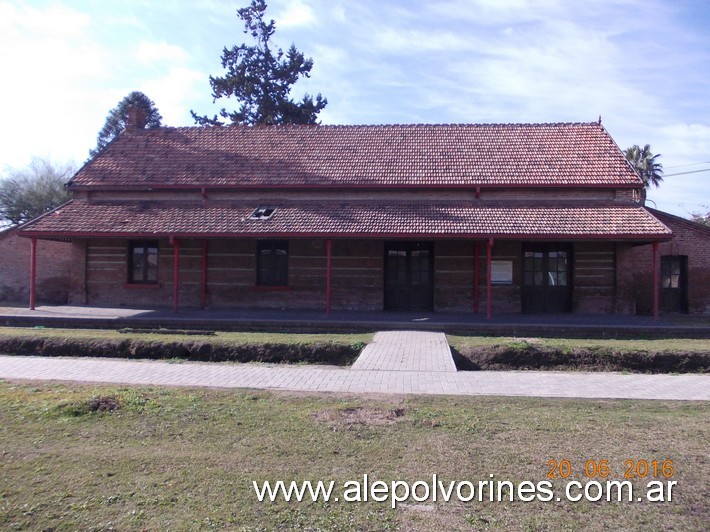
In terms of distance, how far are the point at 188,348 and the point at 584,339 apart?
8465 mm

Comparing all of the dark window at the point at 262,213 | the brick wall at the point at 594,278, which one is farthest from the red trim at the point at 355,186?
the brick wall at the point at 594,278

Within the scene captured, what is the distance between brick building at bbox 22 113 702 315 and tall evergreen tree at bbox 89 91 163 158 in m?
25.2

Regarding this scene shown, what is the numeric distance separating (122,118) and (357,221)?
113 feet

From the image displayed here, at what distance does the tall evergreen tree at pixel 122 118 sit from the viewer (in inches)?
1796

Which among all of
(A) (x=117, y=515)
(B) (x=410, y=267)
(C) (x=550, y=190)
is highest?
(C) (x=550, y=190)

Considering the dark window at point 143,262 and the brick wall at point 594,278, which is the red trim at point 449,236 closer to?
the brick wall at point 594,278

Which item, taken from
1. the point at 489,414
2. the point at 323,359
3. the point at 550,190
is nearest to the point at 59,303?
the point at 323,359

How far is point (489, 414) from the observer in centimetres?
667

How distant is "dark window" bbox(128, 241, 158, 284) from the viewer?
2069cm

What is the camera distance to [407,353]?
37.3 feet

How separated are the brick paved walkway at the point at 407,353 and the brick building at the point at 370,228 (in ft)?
14.6

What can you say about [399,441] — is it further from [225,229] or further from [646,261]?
[646,261]

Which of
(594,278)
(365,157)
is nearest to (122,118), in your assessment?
(365,157)
